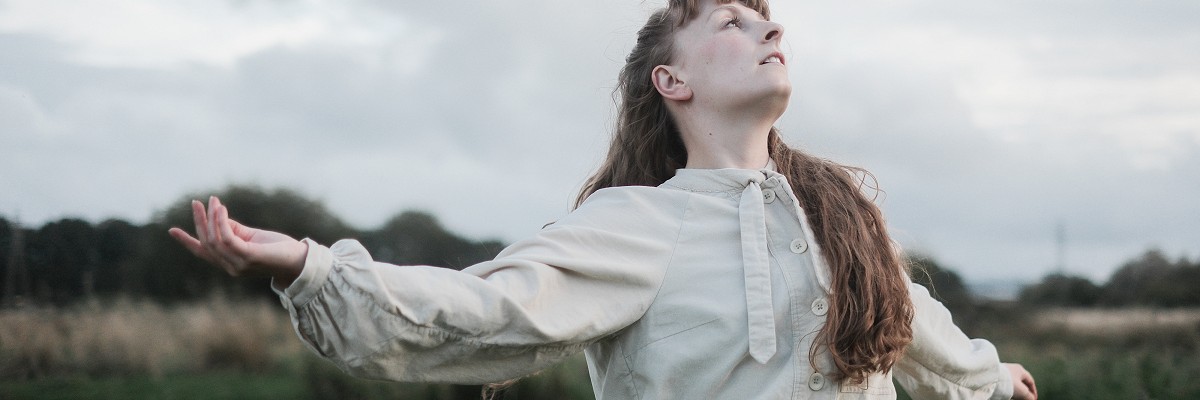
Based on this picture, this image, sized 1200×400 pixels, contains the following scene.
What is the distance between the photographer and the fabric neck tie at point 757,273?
223 cm

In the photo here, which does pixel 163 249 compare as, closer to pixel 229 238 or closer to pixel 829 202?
pixel 829 202

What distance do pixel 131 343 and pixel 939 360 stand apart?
7.46m

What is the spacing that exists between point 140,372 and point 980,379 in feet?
23.4

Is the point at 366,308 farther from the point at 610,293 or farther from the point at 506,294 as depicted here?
the point at 610,293

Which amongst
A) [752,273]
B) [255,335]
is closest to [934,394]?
[752,273]

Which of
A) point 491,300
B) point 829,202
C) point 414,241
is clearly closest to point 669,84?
point 829,202

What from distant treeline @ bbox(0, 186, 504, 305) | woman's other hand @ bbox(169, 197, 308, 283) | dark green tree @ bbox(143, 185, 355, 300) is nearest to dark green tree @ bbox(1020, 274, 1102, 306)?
distant treeline @ bbox(0, 186, 504, 305)

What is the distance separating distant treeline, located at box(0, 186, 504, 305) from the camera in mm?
9219

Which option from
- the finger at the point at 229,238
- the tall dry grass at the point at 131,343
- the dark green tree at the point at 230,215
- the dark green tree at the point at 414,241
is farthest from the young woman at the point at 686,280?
the dark green tree at the point at 414,241

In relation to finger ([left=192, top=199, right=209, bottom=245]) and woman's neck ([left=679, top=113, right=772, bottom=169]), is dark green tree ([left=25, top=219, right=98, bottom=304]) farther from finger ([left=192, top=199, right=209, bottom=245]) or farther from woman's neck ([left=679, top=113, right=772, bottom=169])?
finger ([left=192, top=199, right=209, bottom=245])

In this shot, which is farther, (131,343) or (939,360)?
(131,343)

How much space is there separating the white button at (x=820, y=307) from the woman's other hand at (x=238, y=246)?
44.9 inches

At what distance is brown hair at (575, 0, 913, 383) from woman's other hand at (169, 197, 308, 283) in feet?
3.76

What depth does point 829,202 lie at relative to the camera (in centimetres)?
259
